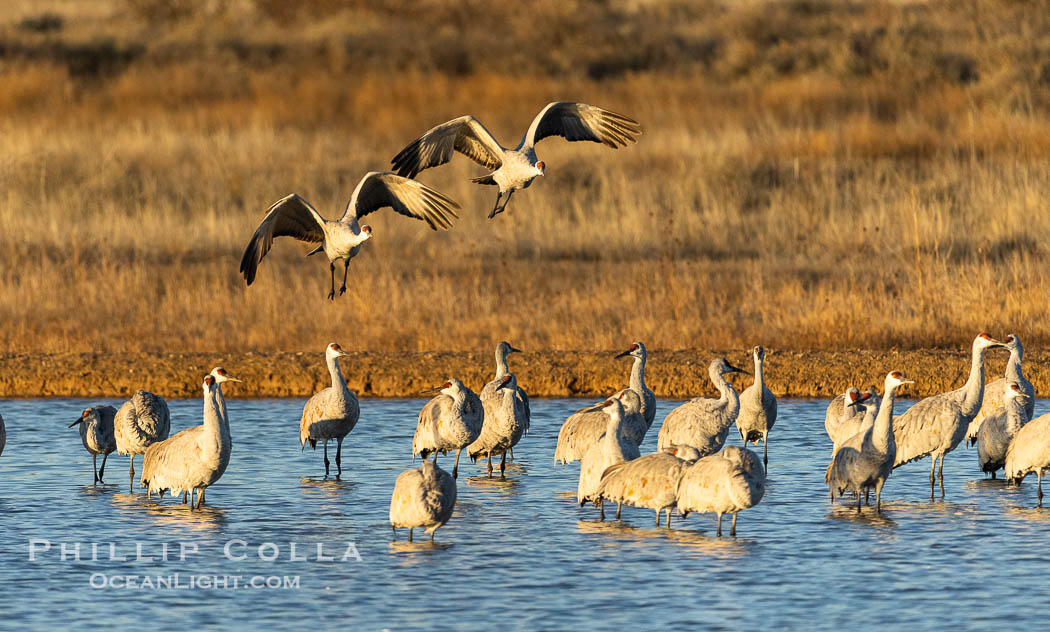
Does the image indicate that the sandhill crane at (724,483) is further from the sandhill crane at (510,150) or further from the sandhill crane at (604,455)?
the sandhill crane at (510,150)

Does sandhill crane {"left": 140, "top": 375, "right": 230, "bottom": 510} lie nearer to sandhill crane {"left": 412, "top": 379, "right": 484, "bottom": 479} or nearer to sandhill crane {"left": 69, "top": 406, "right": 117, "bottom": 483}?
sandhill crane {"left": 69, "top": 406, "right": 117, "bottom": 483}

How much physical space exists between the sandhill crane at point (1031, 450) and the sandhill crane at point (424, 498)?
14.4 feet

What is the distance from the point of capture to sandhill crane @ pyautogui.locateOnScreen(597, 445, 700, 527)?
11.2 m

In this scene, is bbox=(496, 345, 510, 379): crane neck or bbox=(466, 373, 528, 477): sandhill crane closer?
bbox=(466, 373, 528, 477): sandhill crane

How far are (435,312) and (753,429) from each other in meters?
7.05

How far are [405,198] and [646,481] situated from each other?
4.17m

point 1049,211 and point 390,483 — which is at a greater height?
point 1049,211

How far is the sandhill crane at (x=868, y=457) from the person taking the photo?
470 inches

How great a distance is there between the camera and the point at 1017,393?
1349cm

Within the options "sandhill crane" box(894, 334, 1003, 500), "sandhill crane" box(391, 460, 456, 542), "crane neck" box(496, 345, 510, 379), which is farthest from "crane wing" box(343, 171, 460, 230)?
"sandhill crane" box(894, 334, 1003, 500)

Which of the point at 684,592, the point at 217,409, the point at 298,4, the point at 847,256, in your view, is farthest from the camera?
the point at 298,4

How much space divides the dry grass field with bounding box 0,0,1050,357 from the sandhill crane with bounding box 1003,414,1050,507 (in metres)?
6.72

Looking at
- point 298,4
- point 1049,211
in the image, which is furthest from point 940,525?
point 298,4

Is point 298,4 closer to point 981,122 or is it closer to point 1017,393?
point 981,122
